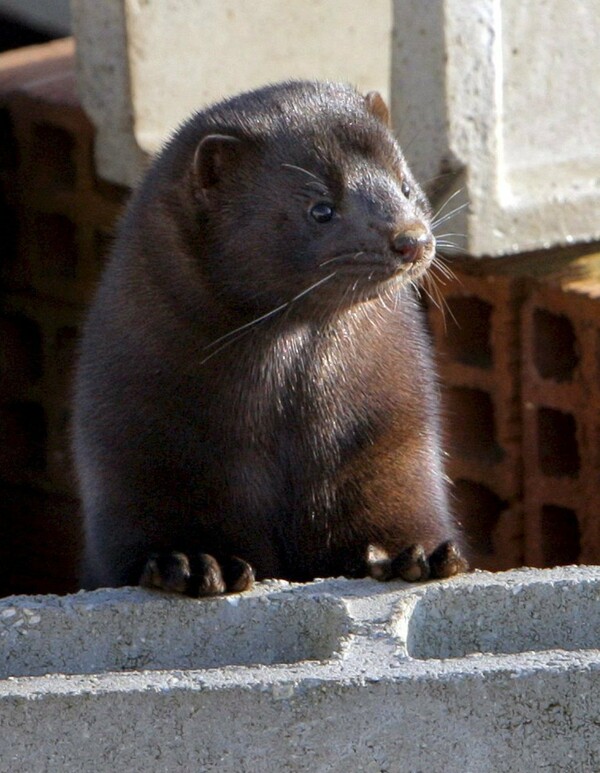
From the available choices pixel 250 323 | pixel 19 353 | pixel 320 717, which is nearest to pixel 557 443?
pixel 250 323

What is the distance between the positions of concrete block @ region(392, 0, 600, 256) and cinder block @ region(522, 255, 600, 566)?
0.18 metres

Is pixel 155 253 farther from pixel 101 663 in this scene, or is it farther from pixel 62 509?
pixel 62 509

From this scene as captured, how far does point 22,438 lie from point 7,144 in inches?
42.7

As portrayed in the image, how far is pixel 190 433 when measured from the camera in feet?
11.5

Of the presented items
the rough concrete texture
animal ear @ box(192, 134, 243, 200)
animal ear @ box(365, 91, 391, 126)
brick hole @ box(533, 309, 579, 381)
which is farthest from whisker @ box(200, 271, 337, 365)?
brick hole @ box(533, 309, 579, 381)

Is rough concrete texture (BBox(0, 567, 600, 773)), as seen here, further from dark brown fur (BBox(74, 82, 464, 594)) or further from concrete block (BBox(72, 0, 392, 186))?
concrete block (BBox(72, 0, 392, 186))

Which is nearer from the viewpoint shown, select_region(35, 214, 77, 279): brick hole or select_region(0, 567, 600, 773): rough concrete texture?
select_region(0, 567, 600, 773): rough concrete texture

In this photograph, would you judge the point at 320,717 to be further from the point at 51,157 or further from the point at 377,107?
the point at 51,157

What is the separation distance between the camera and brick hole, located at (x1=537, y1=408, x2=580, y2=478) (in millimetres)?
4828

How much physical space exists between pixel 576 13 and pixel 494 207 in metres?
0.61

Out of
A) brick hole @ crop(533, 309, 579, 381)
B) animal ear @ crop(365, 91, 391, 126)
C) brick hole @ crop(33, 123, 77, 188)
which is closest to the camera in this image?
animal ear @ crop(365, 91, 391, 126)

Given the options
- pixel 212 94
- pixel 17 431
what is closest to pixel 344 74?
pixel 212 94

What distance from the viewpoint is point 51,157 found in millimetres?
5922

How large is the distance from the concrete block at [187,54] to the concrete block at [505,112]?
1.00 m
